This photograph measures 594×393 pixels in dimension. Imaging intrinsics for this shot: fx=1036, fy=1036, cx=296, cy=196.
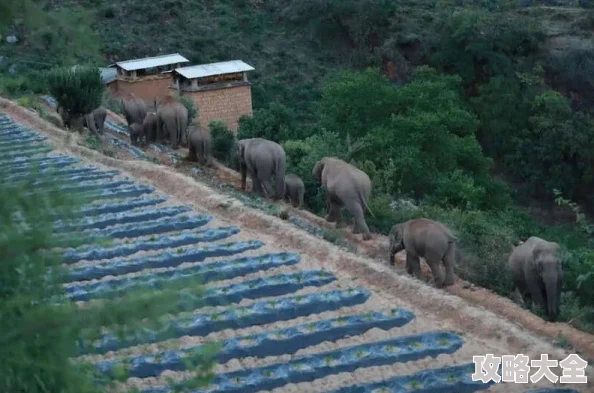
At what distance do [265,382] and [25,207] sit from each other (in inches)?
197

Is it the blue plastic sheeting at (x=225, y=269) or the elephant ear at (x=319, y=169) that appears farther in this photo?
the elephant ear at (x=319, y=169)

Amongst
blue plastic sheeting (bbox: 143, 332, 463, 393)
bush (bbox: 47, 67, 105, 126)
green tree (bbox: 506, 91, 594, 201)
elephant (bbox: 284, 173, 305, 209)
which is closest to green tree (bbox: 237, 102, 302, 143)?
bush (bbox: 47, 67, 105, 126)

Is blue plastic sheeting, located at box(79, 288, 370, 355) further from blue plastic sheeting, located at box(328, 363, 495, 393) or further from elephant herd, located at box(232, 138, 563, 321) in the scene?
blue plastic sheeting, located at box(328, 363, 495, 393)

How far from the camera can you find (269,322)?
32.9ft

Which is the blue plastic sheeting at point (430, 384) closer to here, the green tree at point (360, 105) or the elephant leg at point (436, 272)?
the elephant leg at point (436, 272)

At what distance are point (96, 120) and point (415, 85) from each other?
9.45m

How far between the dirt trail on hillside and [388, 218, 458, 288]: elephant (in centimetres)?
25

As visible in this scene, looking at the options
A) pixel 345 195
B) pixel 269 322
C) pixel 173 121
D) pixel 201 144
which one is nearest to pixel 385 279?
pixel 269 322

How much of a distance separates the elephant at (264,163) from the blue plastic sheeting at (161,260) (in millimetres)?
4573

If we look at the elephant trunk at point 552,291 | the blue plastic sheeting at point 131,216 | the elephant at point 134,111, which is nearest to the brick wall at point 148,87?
the elephant at point 134,111

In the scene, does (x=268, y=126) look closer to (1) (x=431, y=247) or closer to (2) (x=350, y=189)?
(2) (x=350, y=189)

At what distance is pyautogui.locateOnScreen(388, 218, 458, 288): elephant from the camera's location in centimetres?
1180

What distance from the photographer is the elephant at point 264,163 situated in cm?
1680

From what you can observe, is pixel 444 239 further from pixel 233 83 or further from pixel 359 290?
pixel 233 83
